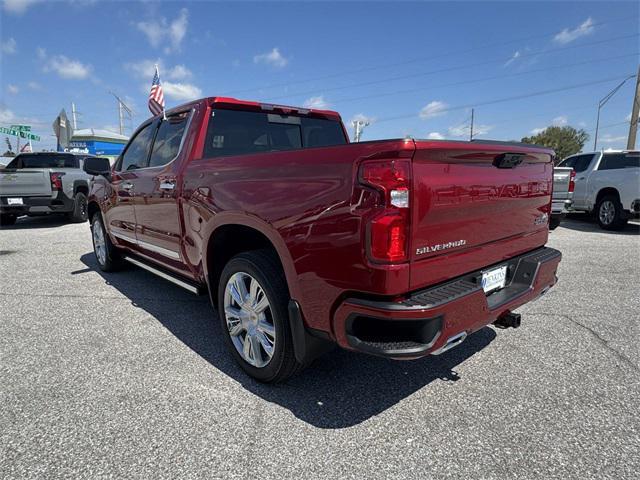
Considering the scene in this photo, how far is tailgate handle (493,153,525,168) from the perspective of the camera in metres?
2.27

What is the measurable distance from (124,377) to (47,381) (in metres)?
0.51

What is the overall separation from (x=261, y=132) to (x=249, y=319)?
5.81 feet

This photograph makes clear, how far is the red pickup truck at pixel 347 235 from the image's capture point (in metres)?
1.78

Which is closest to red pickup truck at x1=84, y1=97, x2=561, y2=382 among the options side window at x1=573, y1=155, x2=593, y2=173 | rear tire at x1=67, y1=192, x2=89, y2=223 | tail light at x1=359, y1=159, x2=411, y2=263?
tail light at x1=359, y1=159, x2=411, y2=263

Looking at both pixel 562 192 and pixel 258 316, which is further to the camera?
pixel 562 192

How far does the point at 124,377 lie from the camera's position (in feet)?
8.79

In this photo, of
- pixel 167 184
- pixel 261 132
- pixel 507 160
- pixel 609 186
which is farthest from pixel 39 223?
pixel 609 186

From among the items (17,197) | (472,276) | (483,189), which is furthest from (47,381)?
(17,197)

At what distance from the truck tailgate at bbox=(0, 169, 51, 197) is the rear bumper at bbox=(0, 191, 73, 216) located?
12 cm

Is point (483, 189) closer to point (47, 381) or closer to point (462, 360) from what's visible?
point (462, 360)

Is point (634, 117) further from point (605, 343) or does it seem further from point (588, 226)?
point (605, 343)

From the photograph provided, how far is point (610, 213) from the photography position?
8.98 meters

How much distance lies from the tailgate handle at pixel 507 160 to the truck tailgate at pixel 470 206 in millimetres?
10

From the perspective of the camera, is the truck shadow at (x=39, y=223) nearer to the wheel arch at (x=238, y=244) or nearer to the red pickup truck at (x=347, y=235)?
the red pickup truck at (x=347, y=235)
